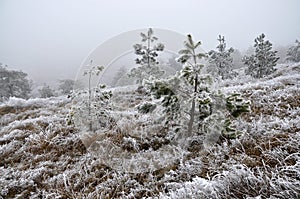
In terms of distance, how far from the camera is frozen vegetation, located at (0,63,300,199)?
132 inches

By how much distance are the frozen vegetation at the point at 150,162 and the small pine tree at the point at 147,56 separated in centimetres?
1040

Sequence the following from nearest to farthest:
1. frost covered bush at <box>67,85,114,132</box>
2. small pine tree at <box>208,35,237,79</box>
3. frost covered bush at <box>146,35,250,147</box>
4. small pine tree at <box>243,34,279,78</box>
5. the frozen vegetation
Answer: the frozen vegetation < frost covered bush at <box>146,35,250,147</box> < frost covered bush at <box>67,85,114,132</box> < small pine tree at <box>243,34,279,78</box> < small pine tree at <box>208,35,237,79</box>

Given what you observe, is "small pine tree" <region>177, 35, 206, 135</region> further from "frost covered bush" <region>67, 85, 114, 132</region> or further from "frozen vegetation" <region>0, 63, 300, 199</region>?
"frost covered bush" <region>67, 85, 114, 132</region>

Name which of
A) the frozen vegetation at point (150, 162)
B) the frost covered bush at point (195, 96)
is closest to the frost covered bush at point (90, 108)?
the frozen vegetation at point (150, 162)

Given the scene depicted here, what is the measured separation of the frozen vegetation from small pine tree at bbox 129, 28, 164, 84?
34.1ft

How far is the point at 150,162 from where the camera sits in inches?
226

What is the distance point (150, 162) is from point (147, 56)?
601 inches

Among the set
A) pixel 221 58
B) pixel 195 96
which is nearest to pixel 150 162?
pixel 195 96

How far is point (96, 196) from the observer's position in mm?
4543

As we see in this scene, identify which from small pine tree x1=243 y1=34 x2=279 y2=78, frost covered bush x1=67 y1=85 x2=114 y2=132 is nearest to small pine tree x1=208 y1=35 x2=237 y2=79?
small pine tree x1=243 y1=34 x2=279 y2=78

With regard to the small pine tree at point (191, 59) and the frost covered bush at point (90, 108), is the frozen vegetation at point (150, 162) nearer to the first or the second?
the frost covered bush at point (90, 108)

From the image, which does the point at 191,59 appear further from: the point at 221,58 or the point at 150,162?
the point at 221,58

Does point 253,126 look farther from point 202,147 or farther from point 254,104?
point 254,104

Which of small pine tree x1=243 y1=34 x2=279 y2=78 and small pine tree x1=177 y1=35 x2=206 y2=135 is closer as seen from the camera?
small pine tree x1=177 y1=35 x2=206 y2=135
